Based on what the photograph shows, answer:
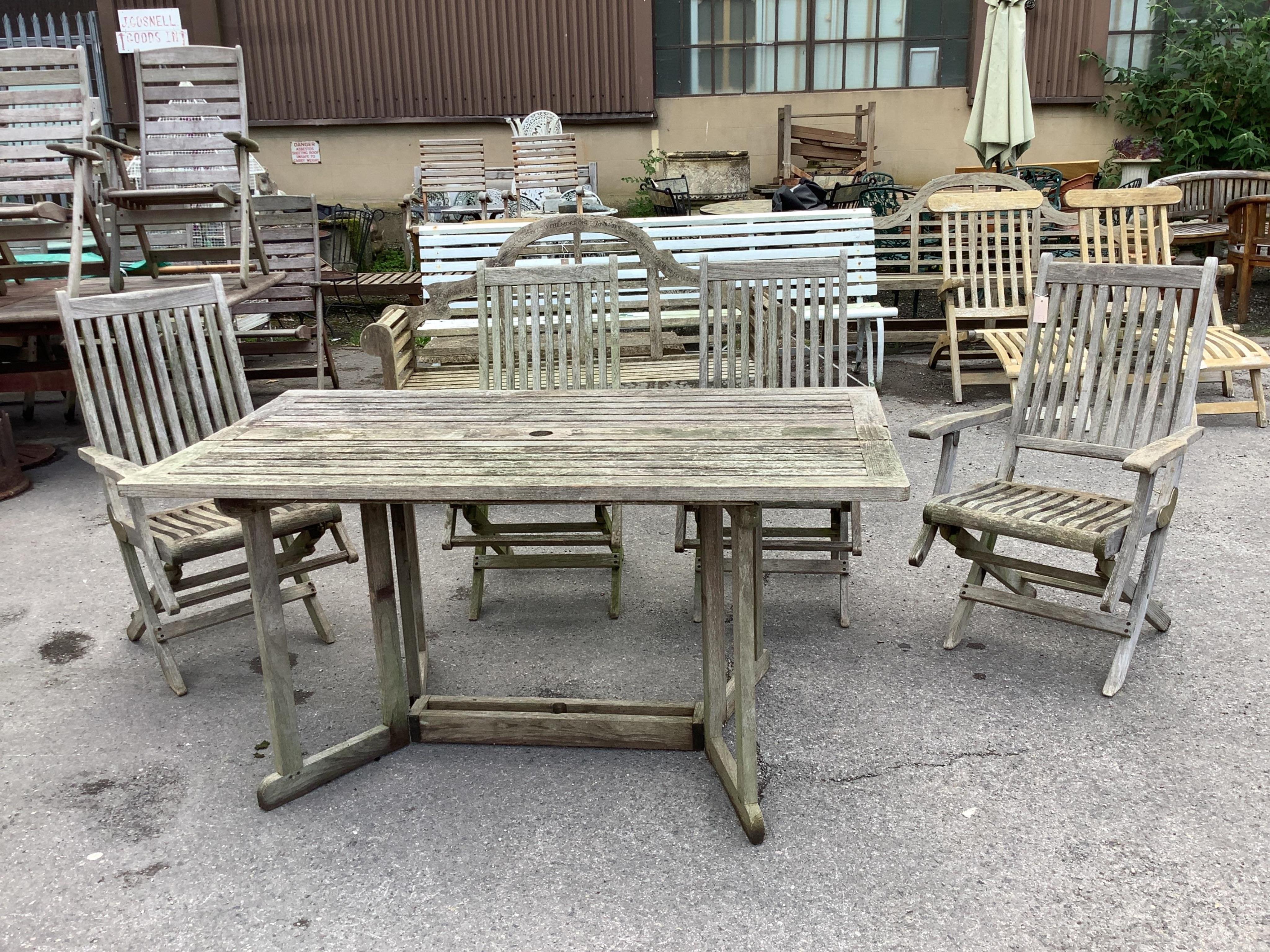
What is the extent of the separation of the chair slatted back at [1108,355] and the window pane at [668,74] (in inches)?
338

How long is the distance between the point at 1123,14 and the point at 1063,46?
801mm

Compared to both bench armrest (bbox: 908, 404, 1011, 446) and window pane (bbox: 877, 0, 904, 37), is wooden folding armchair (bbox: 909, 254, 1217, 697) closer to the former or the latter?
bench armrest (bbox: 908, 404, 1011, 446)

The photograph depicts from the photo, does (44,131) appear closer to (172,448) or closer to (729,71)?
(172,448)

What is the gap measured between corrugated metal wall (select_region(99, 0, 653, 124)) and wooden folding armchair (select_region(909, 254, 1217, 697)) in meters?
8.53

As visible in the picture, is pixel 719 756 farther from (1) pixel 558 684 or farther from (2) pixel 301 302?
(2) pixel 301 302

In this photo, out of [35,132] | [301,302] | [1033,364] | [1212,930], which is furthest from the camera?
[301,302]

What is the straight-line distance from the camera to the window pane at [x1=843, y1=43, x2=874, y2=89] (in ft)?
37.6

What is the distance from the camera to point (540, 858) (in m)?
2.47

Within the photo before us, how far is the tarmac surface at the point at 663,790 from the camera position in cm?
227

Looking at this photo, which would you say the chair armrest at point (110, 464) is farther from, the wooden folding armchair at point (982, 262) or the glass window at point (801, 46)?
the glass window at point (801, 46)

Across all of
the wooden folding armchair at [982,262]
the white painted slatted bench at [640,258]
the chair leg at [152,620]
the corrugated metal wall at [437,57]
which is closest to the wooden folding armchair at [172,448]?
the chair leg at [152,620]

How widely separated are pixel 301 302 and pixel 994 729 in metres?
4.95

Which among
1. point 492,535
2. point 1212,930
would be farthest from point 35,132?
point 1212,930

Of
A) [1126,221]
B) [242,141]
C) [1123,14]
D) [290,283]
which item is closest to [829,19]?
[1123,14]
